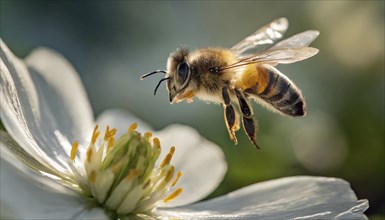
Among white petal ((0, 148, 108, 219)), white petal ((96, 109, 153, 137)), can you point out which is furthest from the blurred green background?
white petal ((0, 148, 108, 219))

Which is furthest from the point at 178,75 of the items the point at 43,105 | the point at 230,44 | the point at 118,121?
the point at 230,44

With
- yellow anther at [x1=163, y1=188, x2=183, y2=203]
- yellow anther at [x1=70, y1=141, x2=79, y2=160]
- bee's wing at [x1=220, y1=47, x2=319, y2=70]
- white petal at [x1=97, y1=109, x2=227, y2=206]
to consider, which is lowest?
yellow anther at [x1=163, y1=188, x2=183, y2=203]

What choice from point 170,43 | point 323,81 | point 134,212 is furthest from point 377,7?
point 134,212

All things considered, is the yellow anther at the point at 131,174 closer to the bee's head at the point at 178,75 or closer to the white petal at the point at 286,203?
the white petal at the point at 286,203

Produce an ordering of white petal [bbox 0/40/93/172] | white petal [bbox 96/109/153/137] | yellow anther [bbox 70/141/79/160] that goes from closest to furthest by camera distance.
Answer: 1. white petal [bbox 0/40/93/172]
2. yellow anther [bbox 70/141/79/160]
3. white petal [bbox 96/109/153/137]

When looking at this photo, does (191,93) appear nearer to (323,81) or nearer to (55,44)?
(323,81)

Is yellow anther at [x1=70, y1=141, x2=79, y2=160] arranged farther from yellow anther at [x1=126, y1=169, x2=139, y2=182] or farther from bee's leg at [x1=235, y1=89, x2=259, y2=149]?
bee's leg at [x1=235, y1=89, x2=259, y2=149]
